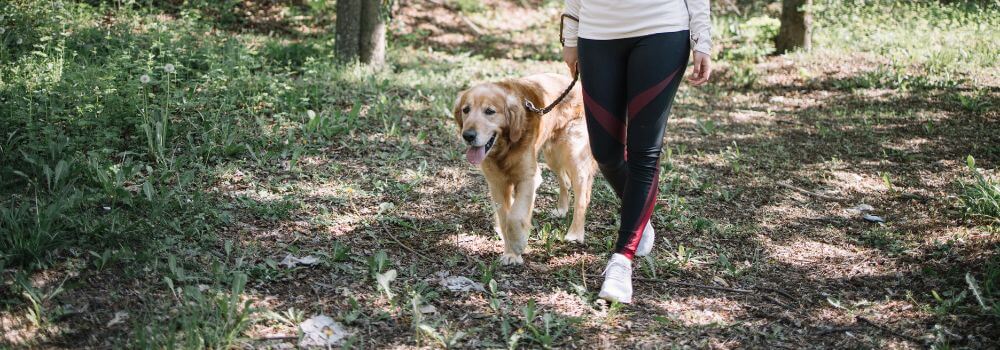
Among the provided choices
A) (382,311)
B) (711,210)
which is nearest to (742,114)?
(711,210)

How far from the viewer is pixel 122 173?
13.4ft

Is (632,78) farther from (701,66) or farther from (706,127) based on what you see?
(706,127)

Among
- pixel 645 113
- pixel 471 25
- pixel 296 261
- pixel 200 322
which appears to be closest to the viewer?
pixel 200 322

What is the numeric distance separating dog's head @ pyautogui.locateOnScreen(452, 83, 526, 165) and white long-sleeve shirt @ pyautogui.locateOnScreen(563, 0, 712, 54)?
75 centimetres

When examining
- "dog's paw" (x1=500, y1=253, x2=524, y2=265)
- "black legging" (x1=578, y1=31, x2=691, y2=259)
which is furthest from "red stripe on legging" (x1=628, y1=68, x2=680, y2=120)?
"dog's paw" (x1=500, y1=253, x2=524, y2=265)

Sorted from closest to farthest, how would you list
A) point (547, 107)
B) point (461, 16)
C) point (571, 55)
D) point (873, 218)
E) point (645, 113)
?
point (645, 113) < point (571, 55) < point (547, 107) < point (873, 218) < point (461, 16)

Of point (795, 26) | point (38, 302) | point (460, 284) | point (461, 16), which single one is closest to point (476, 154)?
point (460, 284)

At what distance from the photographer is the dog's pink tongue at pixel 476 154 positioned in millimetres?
3816

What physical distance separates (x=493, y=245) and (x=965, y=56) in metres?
6.94

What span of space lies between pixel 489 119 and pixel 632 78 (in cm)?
87

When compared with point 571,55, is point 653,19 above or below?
above

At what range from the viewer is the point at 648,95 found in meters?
3.28

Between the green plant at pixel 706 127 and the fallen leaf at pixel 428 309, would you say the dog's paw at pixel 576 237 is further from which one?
the green plant at pixel 706 127

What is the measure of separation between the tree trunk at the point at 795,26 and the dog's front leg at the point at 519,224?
679 cm
